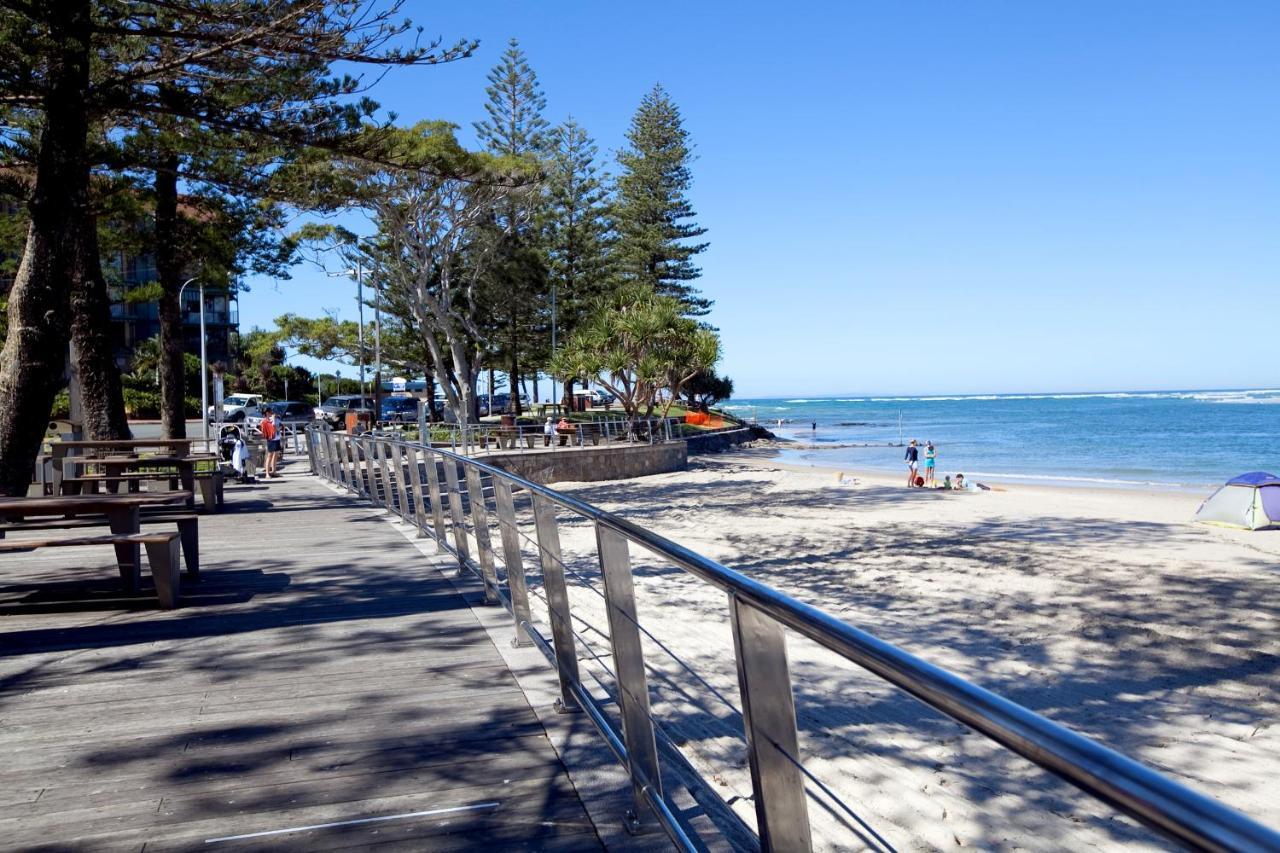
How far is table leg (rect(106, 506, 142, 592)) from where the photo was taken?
5.46 m

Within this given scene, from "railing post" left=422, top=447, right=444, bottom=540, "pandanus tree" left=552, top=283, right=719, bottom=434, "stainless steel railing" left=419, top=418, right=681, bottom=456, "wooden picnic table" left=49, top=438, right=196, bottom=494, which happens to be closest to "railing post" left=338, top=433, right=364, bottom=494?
"wooden picnic table" left=49, top=438, right=196, bottom=494

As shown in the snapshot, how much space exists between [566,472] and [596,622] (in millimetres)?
19486

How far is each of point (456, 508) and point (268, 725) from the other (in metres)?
2.93

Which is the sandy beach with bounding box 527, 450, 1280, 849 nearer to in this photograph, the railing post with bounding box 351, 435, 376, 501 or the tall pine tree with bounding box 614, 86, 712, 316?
the railing post with bounding box 351, 435, 376, 501

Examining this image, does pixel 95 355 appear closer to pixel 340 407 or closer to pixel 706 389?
pixel 340 407

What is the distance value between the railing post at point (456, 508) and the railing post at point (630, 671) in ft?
10.9

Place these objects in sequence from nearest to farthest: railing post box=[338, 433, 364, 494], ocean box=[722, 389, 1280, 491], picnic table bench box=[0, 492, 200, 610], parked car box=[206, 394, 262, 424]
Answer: picnic table bench box=[0, 492, 200, 610]
railing post box=[338, 433, 364, 494]
ocean box=[722, 389, 1280, 491]
parked car box=[206, 394, 262, 424]

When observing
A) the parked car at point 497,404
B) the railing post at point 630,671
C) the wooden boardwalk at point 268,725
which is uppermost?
the parked car at point 497,404

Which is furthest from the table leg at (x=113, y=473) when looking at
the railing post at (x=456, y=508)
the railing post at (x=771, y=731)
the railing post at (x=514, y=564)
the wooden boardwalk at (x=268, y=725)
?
the railing post at (x=771, y=731)

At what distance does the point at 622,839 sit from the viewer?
267 centimetres

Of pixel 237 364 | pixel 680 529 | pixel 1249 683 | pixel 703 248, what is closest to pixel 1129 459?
pixel 703 248

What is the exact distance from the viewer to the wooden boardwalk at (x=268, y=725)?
2.76m

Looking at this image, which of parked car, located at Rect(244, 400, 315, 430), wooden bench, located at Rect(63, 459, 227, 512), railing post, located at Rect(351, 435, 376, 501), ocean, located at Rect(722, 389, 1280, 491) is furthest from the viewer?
A: parked car, located at Rect(244, 400, 315, 430)

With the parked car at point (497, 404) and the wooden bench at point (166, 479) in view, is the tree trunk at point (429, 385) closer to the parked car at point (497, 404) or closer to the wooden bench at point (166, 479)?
the parked car at point (497, 404)
